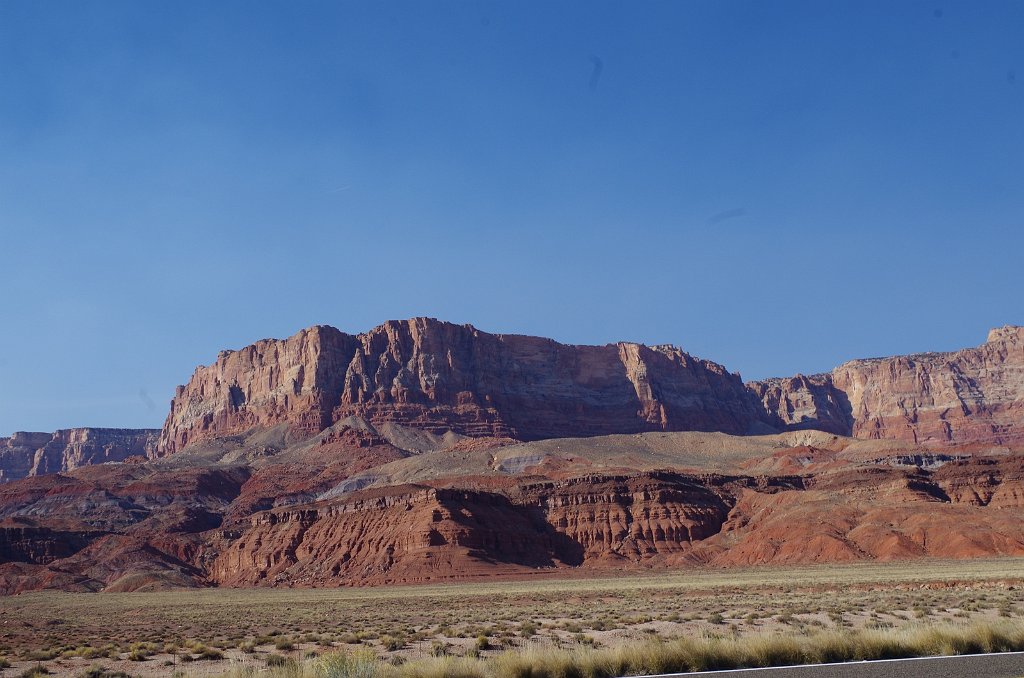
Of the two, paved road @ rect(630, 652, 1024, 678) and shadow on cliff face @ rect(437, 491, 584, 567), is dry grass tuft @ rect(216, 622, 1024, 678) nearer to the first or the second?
paved road @ rect(630, 652, 1024, 678)

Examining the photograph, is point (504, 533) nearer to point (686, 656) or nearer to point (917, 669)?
point (686, 656)

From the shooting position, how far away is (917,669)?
17.0 m

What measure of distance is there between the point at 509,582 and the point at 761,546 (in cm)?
3087

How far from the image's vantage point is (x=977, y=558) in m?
93.5

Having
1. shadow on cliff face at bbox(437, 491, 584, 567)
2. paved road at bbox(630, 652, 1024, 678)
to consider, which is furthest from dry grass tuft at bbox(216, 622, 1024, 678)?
shadow on cliff face at bbox(437, 491, 584, 567)

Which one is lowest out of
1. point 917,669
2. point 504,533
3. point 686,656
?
point 917,669

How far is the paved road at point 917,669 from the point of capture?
54.1 feet

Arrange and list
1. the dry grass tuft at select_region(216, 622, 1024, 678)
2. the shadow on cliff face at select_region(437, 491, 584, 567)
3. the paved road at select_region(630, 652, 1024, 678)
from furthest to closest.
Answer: the shadow on cliff face at select_region(437, 491, 584, 567) → the dry grass tuft at select_region(216, 622, 1024, 678) → the paved road at select_region(630, 652, 1024, 678)

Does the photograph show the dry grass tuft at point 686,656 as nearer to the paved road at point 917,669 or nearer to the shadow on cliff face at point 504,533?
the paved road at point 917,669

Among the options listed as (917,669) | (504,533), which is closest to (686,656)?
(917,669)

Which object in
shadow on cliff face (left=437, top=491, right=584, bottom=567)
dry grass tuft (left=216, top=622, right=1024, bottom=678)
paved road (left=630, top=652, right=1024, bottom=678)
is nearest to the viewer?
paved road (left=630, top=652, right=1024, bottom=678)

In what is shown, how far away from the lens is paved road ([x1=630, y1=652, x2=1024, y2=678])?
16484mm

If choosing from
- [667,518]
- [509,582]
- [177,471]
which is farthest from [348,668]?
[177,471]

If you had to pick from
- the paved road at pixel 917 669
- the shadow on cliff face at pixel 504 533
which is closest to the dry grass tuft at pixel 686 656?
the paved road at pixel 917 669
